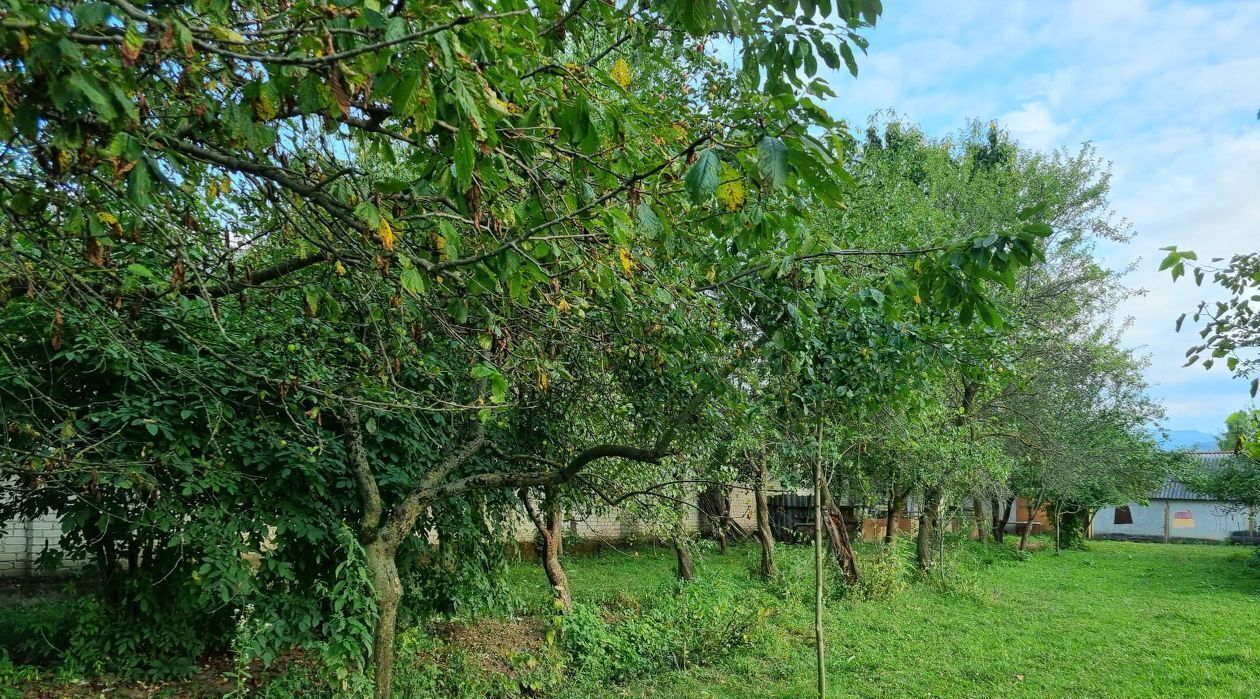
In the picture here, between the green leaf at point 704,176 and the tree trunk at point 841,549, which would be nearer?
the green leaf at point 704,176

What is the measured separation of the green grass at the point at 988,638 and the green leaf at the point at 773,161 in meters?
5.56

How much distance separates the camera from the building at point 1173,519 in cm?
3061

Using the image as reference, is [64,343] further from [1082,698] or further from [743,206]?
[1082,698]

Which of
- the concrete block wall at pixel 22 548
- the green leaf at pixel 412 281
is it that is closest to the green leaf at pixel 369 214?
the green leaf at pixel 412 281

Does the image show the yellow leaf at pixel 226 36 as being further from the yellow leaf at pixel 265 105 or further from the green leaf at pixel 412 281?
the green leaf at pixel 412 281

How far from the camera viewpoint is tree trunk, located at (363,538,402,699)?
495 cm

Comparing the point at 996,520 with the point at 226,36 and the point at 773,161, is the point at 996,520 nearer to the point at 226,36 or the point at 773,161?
the point at 773,161

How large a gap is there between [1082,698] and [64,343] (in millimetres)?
8533

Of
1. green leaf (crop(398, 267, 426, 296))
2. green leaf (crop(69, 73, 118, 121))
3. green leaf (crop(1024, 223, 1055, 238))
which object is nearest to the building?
green leaf (crop(1024, 223, 1055, 238))

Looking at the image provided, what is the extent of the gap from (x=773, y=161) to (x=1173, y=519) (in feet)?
126

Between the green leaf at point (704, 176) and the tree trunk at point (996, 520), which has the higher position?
the green leaf at point (704, 176)

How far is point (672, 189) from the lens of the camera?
336cm

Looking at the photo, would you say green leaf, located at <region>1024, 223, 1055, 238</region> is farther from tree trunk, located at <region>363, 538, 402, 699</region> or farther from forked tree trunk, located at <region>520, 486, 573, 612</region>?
forked tree trunk, located at <region>520, 486, 573, 612</region>

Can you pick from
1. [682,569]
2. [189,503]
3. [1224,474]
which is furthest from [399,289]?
[1224,474]
